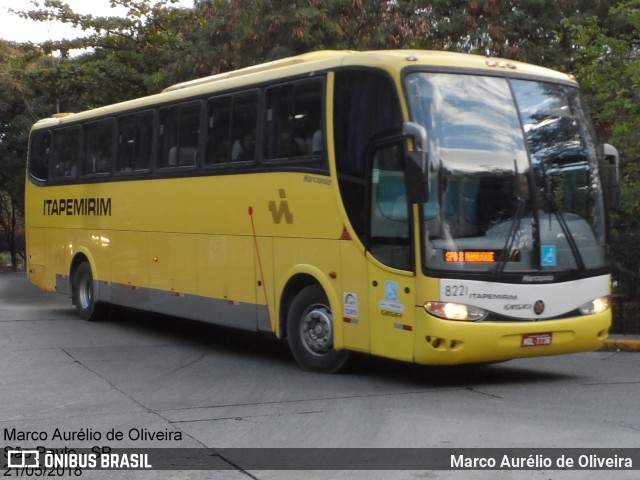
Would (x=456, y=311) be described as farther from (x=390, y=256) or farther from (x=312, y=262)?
(x=312, y=262)

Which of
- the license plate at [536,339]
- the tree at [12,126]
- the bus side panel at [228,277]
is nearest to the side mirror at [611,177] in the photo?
the license plate at [536,339]

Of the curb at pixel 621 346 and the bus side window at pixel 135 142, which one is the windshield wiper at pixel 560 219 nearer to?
the curb at pixel 621 346

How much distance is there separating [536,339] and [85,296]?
9939 millimetres

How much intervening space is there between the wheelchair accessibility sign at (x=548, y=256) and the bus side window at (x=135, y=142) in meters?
7.02

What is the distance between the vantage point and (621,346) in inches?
584

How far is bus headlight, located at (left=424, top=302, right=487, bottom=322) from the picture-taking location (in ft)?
33.7

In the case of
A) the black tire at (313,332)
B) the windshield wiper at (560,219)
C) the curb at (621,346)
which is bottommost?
the curb at (621,346)

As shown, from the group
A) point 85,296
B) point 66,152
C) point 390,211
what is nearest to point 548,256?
point 390,211

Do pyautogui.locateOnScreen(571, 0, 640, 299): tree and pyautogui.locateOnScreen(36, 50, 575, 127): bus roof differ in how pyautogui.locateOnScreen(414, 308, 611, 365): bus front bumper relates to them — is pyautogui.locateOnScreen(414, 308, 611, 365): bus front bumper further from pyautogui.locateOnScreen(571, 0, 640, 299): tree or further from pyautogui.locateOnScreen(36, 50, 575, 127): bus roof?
pyautogui.locateOnScreen(571, 0, 640, 299): tree

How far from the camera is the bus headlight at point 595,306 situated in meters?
11.0

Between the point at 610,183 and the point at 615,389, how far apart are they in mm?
2246

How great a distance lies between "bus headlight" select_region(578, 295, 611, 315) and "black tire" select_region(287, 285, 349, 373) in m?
2.49

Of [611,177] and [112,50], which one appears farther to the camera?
[112,50]

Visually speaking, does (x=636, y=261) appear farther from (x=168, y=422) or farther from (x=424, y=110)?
(x=168, y=422)
